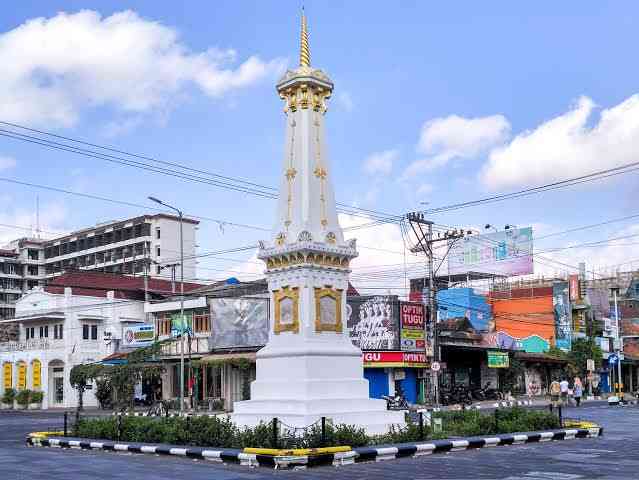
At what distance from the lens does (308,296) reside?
863 inches

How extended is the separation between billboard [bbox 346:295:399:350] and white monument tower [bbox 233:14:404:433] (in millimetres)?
25555

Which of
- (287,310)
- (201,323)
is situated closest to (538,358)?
(201,323)

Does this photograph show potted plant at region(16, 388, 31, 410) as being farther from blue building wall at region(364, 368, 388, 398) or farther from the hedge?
the hedge

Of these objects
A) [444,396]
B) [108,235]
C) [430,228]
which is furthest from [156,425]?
[108,235]

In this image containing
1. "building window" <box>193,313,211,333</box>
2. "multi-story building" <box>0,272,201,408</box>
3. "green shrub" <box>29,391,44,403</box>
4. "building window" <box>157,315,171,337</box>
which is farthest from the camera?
"green shrub" <box>29,391,44,403</box>

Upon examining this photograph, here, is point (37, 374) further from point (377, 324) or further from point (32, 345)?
point (377, 324)

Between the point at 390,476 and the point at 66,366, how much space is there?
52.3 m

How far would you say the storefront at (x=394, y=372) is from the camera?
47562 mm

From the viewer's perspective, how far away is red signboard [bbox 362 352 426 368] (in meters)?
47.3

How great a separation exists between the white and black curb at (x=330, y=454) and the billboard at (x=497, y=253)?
45.3 metres

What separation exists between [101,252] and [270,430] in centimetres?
9445

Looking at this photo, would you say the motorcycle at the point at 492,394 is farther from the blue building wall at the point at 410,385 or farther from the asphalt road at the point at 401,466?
the asphalt road at the point at 401,466

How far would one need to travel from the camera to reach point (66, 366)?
208 feet

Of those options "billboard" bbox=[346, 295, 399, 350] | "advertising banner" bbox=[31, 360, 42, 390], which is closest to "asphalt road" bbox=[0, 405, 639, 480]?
"billboard" bbox=[346, 295, 399, 350]
